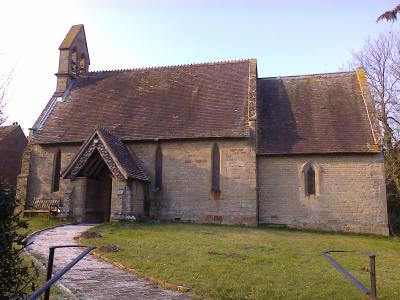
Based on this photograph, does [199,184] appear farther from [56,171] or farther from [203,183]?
[56,171]

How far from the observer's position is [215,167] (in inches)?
917

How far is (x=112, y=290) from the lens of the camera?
28.7 ft

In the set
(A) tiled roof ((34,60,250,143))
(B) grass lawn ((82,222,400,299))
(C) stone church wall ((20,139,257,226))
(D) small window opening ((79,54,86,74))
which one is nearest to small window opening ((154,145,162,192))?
(C) stone church wall ((20,139,257,226))

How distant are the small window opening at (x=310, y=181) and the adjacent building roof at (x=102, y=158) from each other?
9.26m

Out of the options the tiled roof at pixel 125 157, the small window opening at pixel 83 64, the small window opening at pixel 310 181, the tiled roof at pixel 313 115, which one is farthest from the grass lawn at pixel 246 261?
the small window opening at pixel 83 64

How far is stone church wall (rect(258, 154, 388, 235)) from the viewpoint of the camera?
21.7 meters

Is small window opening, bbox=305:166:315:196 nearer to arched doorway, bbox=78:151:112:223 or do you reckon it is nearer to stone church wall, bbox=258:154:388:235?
stone church wall, bbox=258:154:388:235

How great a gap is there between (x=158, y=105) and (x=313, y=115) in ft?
32.6

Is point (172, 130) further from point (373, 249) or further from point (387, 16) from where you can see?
point (387, 16)

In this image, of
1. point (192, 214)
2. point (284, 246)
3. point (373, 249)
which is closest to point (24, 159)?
point (192, 214)

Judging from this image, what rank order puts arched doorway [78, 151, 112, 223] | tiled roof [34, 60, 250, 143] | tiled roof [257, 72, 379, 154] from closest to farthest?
arched doorway [78, 151, 112, 223] → tiled roof [257, 72, 379, 154] → tiled roof [34, 60, 250, 143]

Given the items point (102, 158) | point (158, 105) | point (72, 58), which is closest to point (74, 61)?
point (72, 58)

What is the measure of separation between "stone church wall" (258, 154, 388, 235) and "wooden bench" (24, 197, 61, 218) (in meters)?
11.7

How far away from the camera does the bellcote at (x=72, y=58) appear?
2928 cm
